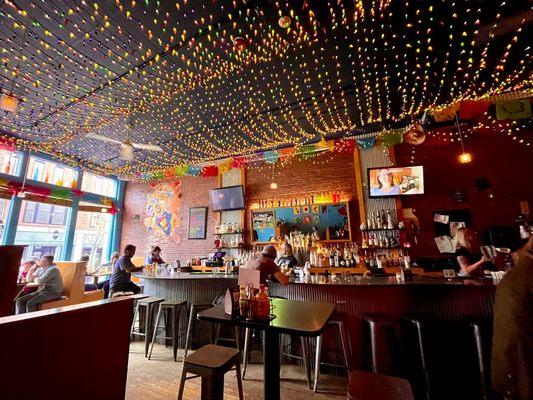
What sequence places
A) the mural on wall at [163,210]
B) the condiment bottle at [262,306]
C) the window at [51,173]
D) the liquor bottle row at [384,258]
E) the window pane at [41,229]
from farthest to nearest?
the mural on wall at [163,210], the window at [51,173], the window pane at [41,229], the liquor bottle row at [384,258], the condiment bottle at [262,306]

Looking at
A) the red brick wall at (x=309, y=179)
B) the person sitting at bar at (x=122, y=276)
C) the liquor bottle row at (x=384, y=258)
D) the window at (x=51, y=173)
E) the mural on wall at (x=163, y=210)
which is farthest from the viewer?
the mural on wall at (x=163, y=210)

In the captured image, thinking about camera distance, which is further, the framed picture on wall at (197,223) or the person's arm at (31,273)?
the framed picture on wall at (197,223)

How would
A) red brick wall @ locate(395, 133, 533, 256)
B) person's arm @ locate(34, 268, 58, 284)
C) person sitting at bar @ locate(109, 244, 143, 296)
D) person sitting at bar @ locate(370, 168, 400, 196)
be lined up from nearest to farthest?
person sitting at bar @ locate(109, 244, 143, 296)
person's arm @ locate(34, 268, 58, 284)
red brick wall @ locate(395, 133, 533, 256)
person sitting at bar @ locate(370, 168, 400, 196)

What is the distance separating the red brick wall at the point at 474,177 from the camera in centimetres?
504

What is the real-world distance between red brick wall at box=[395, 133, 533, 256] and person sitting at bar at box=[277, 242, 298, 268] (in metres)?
2.67

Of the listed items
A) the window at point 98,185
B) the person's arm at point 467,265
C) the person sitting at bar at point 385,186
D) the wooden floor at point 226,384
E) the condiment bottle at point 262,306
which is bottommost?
the wooden floor at point 226,384

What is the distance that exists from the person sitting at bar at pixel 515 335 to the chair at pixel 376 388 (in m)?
0.73

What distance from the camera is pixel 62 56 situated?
3.48 m

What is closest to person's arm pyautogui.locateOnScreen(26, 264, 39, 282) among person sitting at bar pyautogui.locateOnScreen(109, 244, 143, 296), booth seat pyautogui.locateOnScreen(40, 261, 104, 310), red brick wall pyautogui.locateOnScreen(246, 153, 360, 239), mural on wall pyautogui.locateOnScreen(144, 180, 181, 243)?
booth seat pyautogui.locateOnScreen(40, 261, 104, 310)

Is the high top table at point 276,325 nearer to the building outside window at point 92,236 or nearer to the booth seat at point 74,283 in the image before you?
the booth seat at point 74,283

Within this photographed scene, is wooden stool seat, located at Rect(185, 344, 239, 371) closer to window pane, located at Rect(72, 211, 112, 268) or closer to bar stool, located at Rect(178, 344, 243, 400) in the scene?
bar stool, located at Rect(178, 344, 243, 400)

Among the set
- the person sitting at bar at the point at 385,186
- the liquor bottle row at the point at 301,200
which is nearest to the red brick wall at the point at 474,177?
the person sitting at bar at the point at 385,186

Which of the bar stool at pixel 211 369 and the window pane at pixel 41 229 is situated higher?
the window pane at pixel 41 229

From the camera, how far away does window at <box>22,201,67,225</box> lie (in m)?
7.02
